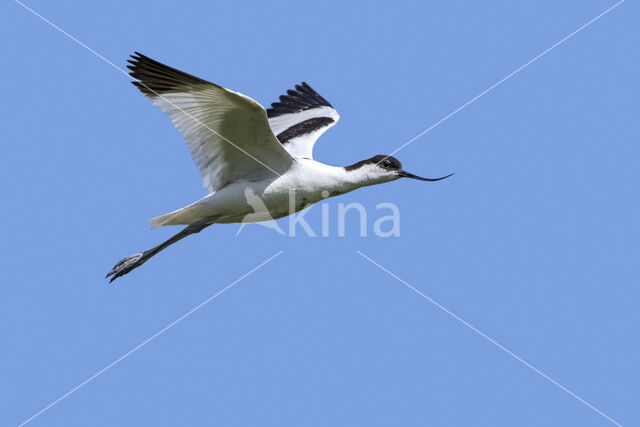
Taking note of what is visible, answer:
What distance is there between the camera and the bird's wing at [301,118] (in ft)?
32.8

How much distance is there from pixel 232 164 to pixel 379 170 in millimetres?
1818

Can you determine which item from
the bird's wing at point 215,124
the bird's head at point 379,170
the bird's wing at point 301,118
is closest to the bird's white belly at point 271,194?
the bird's wing at point 215,124

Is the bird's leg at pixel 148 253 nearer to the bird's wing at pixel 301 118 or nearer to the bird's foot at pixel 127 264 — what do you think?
the bird's foot at pixel 127 264

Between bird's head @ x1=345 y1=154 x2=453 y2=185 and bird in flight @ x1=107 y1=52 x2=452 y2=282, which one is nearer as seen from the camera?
bird in flight @ x1=107 y1=52 x2=452 y2=282

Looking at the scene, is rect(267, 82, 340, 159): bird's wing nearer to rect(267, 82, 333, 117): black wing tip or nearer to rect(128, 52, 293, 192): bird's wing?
rect(267, 82, 333, 117): black wing tip

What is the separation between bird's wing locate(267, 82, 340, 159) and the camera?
10.0m

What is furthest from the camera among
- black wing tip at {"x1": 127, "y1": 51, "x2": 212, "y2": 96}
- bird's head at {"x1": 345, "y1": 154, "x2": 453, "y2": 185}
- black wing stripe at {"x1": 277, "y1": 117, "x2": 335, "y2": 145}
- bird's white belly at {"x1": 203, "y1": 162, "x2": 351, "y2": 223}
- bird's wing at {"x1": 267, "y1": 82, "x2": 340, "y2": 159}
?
black wing stripe at {"x1": 277, "y1": 117, "x2": 335, "y2": 145}

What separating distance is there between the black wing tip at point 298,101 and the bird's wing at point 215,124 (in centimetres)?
287

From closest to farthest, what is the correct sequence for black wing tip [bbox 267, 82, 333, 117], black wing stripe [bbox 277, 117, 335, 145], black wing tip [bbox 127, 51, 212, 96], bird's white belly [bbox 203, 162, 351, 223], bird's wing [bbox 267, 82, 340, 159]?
black wing tip [bbox 127, 51, 212, 96] → bird's white belly [bbox 203, 162, 351, 223] → bird's wing [bbox 267, 82, 340, 159] → black wing stripe [bbox 277, 117, 335, 145] → black wing tip [bbox 267, 82, 333, 117]

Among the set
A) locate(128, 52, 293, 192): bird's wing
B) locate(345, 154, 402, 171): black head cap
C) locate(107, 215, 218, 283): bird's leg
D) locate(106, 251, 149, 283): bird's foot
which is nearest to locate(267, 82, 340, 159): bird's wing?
locate(345, 154, 402, 171): black head cap

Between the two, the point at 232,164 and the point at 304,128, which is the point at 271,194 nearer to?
the point at 232,164

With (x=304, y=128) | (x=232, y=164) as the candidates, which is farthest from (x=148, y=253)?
(x=304, y=128)

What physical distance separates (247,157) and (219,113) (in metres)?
0.74

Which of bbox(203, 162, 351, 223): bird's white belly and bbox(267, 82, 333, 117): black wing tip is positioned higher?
bbox(267, 82, 333, 117): black wing tip
